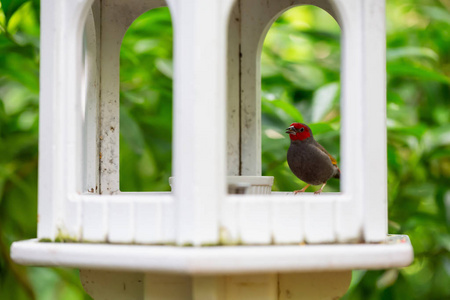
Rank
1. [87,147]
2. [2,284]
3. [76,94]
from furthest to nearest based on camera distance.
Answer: [2,284] < [87,147] < [76,94]

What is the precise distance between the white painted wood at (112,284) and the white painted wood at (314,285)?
Answer: 1.31 feet

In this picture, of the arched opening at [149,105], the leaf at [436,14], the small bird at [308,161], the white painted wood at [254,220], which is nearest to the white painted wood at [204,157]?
the white painted wood at [254,220]

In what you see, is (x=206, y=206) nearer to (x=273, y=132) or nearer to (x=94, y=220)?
(x=94, y=220)

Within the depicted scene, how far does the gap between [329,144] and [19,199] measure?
1.35 m

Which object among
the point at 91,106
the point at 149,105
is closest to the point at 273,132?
the point at 149,105

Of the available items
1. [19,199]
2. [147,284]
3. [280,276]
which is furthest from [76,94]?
[19,199]

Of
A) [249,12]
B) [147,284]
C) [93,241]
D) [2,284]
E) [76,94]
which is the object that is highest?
[249,12]

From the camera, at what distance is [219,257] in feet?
4.81

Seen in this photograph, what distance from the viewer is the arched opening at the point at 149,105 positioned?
2988 mm

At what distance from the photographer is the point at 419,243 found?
11.8 ft

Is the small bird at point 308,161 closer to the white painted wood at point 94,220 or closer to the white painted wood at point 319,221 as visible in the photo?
the white painted wood at point 319,221

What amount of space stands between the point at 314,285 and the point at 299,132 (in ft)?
2.34

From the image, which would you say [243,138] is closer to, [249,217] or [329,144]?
[329,144]

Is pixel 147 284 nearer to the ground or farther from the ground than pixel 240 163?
nearer to the ground
